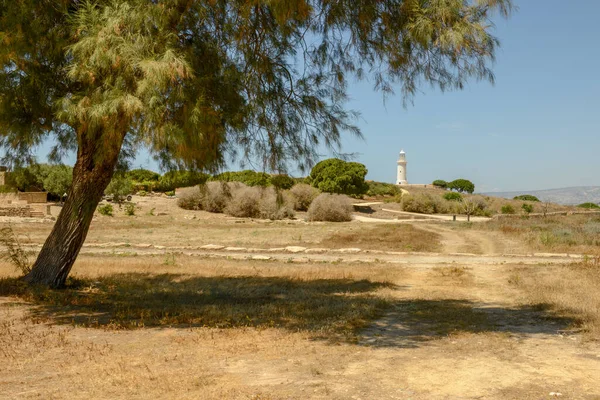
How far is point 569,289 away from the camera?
39.8 feet

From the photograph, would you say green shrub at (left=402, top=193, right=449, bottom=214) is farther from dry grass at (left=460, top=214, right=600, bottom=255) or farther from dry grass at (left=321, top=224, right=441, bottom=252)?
dry grass at (left=321, top=224, right=441, bottom=252)

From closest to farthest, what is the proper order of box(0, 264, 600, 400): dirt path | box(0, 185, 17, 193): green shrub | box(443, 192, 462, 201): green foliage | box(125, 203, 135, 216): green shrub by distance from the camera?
1. box(0, 264, 600, 400): dirt path
2. box(0, 185, 17, 193): green shrub
3. box(125, 203, 135, 216): green shrub
4. box(443, 192, 462, 201): green foliage

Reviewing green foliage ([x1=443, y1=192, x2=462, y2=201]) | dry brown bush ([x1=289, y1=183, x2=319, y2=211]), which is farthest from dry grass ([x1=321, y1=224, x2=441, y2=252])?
green foliage ([x1=443, y1=192, x2=462, y2=201])

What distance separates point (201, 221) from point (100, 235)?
31.2 ft

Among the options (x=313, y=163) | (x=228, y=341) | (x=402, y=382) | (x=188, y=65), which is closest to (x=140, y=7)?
(x=188, y=65)

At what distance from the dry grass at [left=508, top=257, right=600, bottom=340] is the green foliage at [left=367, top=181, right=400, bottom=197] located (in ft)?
161

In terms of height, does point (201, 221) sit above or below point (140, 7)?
below

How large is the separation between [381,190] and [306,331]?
60691 mm

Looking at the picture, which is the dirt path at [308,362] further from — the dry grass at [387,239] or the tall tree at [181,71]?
the dry grass at [387,239]

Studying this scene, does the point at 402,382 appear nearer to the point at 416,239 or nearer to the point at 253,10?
the point at 253,10

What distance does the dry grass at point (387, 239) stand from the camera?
24391mm

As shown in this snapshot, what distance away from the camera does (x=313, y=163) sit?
33.8 ft

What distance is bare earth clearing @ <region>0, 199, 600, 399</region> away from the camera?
5355 millimetres

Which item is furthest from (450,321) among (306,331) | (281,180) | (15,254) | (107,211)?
(107,211)
